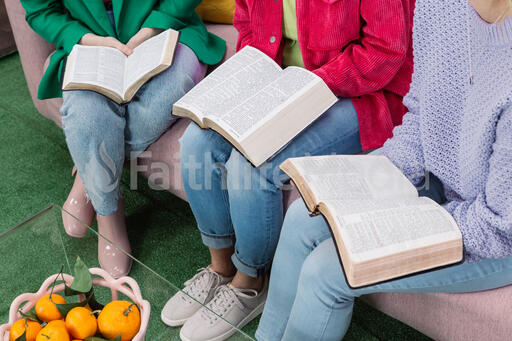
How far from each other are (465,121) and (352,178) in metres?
0.22

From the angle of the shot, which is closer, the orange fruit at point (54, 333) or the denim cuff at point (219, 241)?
the orange fruit at point (54, 333)

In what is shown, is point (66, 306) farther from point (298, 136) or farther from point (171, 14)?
point (171, 14)

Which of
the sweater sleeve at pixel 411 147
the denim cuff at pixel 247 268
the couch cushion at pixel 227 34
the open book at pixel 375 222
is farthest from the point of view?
the couch cushion at pixel 227 34

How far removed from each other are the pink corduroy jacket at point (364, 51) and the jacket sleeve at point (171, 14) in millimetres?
325

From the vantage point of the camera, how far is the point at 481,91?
2.92 ft

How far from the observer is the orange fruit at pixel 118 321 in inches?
32.7

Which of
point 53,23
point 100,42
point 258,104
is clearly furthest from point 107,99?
point 258,104

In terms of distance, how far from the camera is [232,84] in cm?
122

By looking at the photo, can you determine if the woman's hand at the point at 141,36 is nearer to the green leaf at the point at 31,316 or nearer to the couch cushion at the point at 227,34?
the couch cushion at the point at 227,34

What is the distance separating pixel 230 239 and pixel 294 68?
43 cm

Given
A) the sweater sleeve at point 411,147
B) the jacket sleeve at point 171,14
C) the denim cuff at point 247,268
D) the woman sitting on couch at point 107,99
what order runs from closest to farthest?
1. the sweater sleeve at point 411,147
2. the denim cuff at point 247,268
3. the woman sitting on couch at point 107,99
4. the jacket sleeve at point 171,14

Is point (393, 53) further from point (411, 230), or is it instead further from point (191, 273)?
point (191, 273)

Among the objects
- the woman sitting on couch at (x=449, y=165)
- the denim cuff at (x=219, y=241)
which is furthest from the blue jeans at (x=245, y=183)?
the woman sitting on couch at (x=449, y=165)

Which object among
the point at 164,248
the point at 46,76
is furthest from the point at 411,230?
the point at 46,76
